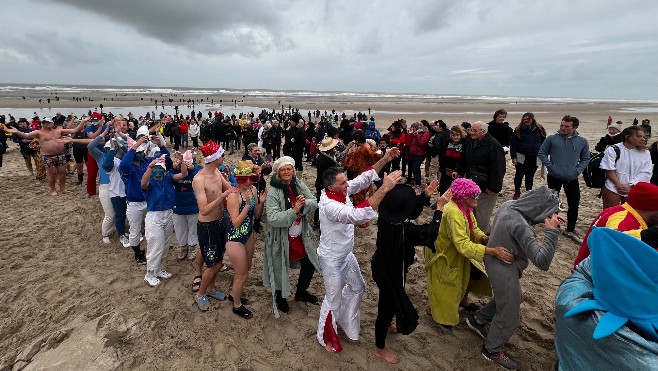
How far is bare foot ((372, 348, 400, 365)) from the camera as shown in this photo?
3.45 metres

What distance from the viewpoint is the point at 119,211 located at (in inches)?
229

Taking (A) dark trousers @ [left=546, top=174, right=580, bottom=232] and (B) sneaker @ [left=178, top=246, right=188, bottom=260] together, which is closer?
(B) sneaker @ [left=178, top=246, right=188, bottom=260]

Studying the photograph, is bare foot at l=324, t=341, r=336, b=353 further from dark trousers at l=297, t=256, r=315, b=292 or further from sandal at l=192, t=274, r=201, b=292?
sandal at l=192, t=274, r=201, b=292

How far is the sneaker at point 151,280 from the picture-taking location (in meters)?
4.80

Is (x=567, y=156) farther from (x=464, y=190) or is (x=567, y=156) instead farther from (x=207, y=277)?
(x=207, y=277)

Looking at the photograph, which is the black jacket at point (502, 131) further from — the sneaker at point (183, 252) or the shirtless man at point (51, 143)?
the shirtless man at point (51, 143)

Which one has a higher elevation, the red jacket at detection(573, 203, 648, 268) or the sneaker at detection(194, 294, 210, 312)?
the red jacket at detection(573, 203, 648, 268)

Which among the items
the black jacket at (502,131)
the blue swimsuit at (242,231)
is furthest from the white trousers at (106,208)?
the black jacket at (502,131)

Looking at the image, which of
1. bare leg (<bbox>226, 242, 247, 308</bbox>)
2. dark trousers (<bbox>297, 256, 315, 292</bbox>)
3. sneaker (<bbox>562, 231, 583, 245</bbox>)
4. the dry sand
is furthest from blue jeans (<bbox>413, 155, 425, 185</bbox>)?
bare leg (<bbox>226, 242, 247, 308</bbox>)

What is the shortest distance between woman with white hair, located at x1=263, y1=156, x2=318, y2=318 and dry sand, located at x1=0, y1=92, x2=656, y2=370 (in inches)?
21.9

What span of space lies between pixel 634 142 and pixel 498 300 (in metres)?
3.75

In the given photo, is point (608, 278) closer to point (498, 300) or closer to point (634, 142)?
point (498, 300)

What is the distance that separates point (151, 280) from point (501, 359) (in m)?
4.56

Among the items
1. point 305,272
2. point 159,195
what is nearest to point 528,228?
point 305,272
